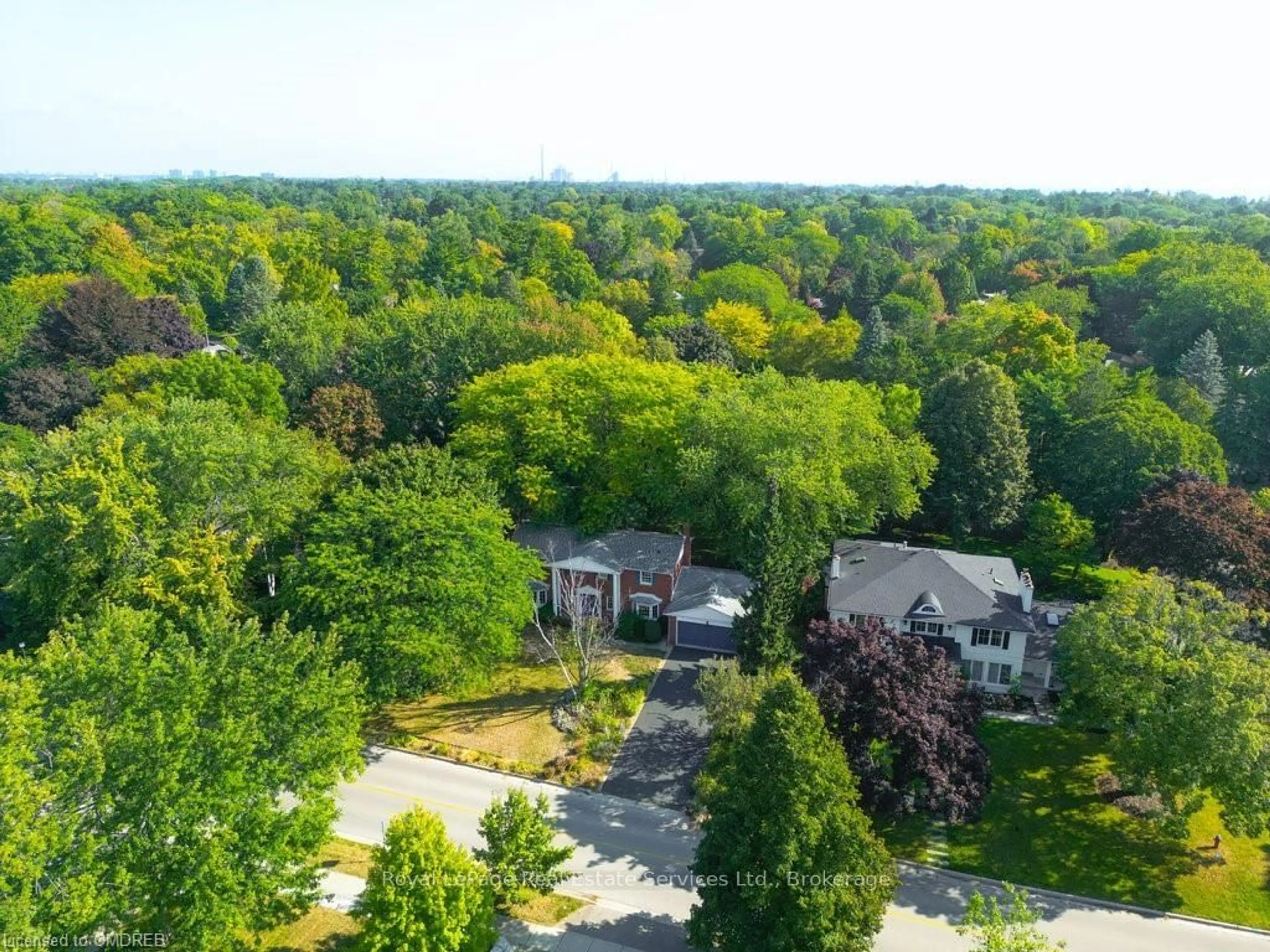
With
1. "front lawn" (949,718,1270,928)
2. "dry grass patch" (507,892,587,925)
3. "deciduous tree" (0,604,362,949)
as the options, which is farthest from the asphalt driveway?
"deciduous tree" (0,604,362,949)

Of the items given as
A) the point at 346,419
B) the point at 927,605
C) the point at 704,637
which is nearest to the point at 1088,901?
the point at 927,605

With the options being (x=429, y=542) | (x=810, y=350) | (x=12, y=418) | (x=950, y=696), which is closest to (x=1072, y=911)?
(x=950, y=696)

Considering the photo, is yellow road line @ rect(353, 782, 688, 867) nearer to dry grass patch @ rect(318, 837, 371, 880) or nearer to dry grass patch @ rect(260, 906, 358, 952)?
dry grass patch @ rect(318, 837, 371, 880)

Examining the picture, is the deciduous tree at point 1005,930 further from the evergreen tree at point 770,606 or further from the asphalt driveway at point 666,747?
the evergreen tree at point 770,606

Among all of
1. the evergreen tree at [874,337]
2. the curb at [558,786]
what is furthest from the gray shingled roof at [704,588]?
the evergreen tree at [874,337]

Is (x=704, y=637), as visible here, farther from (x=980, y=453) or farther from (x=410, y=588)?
(x=980, y=453)

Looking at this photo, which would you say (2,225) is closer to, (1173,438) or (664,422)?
(664,422)

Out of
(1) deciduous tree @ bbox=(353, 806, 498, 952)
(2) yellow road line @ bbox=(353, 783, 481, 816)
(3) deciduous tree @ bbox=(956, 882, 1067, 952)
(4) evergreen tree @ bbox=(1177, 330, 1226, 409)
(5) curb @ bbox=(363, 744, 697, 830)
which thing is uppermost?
(4) evergreen tree @ bbox=(1177, 330, 1226, 409)
